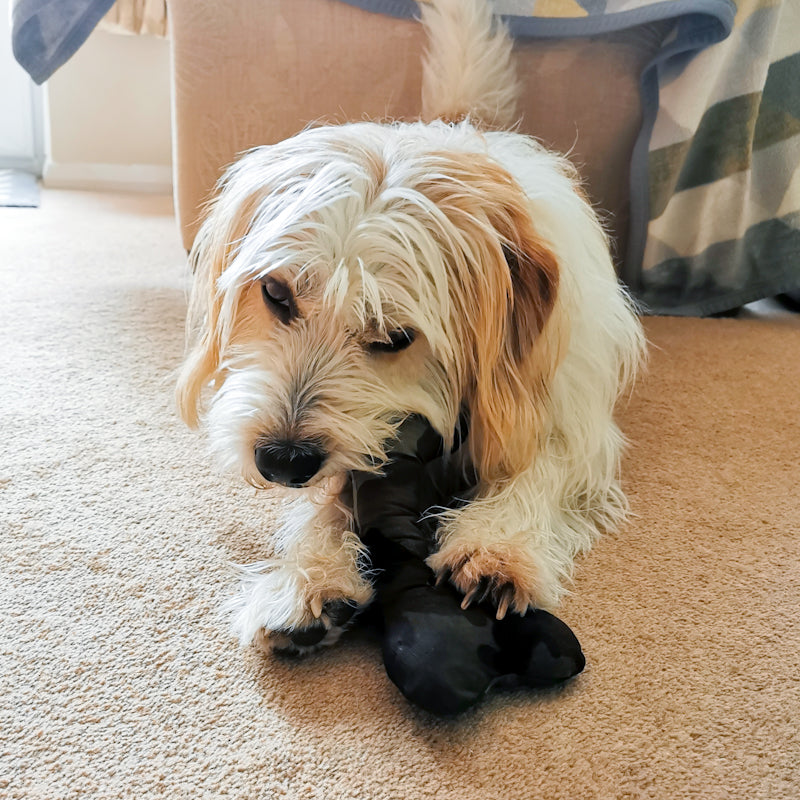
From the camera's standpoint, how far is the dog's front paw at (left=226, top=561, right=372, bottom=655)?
983 mm

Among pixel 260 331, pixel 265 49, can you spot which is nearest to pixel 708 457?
pixel 260 331

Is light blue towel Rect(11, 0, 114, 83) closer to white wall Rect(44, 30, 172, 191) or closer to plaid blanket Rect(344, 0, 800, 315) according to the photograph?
plaid blanket Rect(344, 0, 800, 315)

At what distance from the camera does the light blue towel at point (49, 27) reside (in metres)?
2.07

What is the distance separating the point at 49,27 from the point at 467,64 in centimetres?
106

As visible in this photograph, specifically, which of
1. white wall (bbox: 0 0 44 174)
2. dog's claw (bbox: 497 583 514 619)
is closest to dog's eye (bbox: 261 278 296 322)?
dog's claw (bbox: 497 583 514 619)

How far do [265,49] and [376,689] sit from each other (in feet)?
5.11

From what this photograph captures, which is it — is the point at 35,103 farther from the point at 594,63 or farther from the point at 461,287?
the point at 461,287

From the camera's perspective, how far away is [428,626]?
0.94 metres

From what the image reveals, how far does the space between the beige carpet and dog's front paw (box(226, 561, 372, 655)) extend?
0.03 m

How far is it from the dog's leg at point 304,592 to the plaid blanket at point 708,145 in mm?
1330

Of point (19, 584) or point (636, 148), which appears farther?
point (636, 148)

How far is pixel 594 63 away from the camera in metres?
2.00

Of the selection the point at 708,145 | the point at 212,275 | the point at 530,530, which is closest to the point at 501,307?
the point at 530,530

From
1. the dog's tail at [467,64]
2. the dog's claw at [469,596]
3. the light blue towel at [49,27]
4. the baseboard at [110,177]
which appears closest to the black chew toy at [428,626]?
the dog's claw at [469,596]
